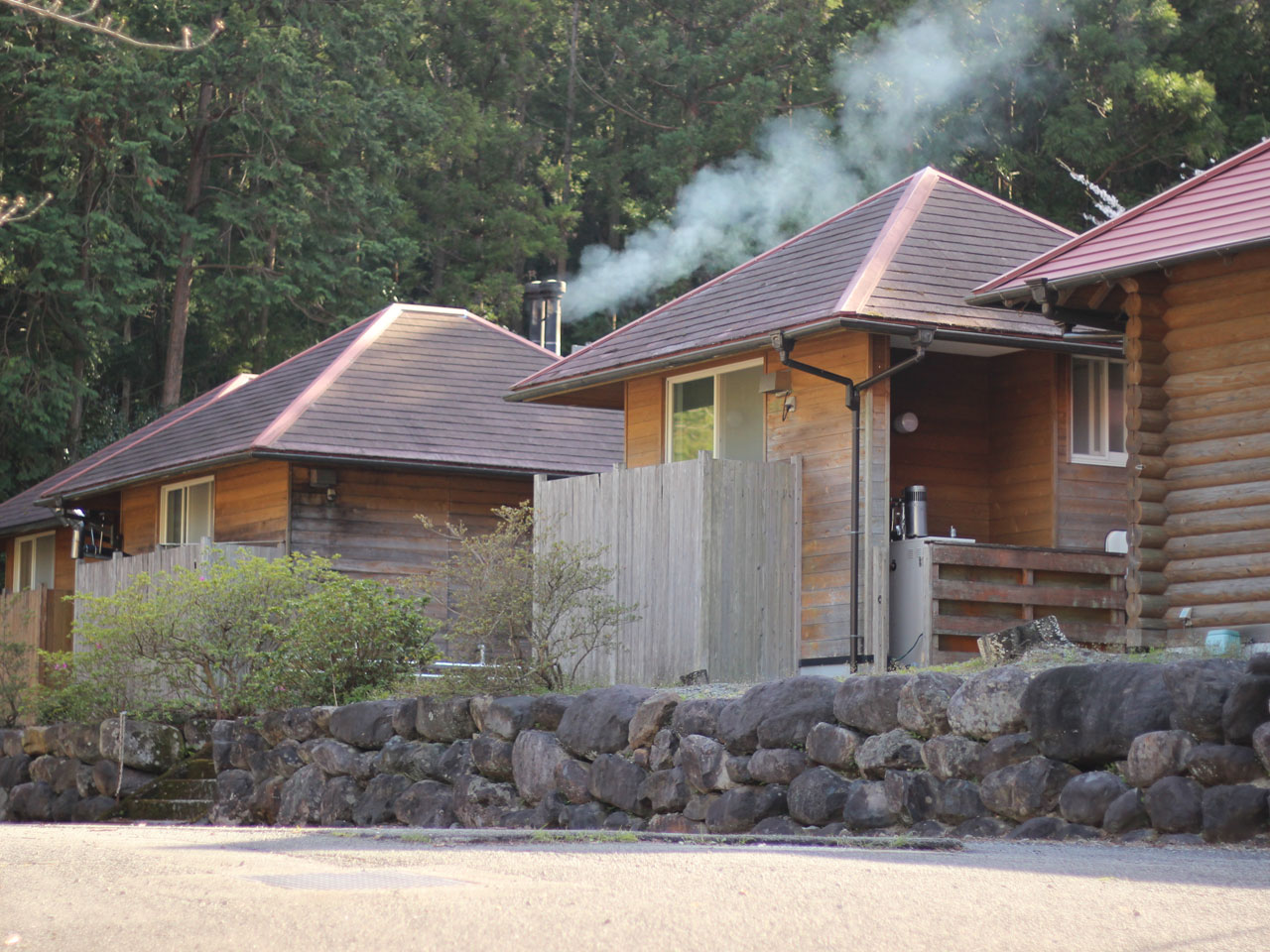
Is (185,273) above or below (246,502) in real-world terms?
above

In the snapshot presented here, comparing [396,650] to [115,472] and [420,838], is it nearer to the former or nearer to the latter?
[420,838]

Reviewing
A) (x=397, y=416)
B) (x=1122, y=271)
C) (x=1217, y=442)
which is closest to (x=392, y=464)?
(x=397, y=416)

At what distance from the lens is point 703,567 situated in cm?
1678

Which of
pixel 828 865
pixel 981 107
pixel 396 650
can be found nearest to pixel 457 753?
pixel 396 650

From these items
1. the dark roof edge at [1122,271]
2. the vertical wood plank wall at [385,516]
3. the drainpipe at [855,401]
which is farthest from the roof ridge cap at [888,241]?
the vertical wood plank wall at [385,516]

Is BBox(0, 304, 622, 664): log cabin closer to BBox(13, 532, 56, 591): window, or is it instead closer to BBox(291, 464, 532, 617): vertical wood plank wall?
BBox(291, 464, 532, 617): vertical wood plank wall

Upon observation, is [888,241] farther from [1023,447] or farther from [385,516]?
[385,516]

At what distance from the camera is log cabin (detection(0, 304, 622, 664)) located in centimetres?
2420

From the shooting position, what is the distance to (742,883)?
311 inches

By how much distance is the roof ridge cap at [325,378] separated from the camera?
23641mm

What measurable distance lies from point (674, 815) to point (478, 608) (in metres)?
3.69

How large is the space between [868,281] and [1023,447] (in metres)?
2.84

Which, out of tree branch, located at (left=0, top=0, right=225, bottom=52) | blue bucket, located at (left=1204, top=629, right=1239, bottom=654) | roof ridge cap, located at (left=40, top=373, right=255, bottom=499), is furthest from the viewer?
roof ridge cap, located at (left=40, top=373, right=255, bottom=499)

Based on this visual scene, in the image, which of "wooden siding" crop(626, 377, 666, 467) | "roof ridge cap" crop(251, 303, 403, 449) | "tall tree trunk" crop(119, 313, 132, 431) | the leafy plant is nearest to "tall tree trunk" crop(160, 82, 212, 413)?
"tall tree trunk" crop(119, 313, 132, 431)
